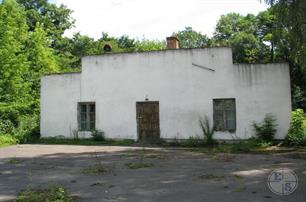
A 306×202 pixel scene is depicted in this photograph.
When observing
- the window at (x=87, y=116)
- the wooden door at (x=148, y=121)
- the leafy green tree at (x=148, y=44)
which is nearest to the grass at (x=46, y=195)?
the wooden door at (x=148, y=121)

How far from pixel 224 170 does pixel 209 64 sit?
31.2 ft

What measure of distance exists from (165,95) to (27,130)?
810 cm

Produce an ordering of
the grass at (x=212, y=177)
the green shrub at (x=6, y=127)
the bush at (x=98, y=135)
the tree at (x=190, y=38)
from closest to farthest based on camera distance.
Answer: the grass at (x=212, y=177) → the bush at (x=98, y=135) → the green shrub at (x=6, y=127) → the tree at (x=190, y=38)

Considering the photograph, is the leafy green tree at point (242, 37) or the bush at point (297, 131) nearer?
the bush at point (297, 131)

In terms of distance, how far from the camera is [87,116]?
23.1 m

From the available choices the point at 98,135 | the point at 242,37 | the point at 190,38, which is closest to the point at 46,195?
the point at 98,135

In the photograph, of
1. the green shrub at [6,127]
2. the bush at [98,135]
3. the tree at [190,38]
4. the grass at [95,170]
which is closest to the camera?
the grass at [95,170]

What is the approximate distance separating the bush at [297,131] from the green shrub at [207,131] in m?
3.29

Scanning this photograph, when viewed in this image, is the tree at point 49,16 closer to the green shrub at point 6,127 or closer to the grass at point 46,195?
the green shrub at point 6,127

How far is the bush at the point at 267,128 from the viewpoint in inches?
779

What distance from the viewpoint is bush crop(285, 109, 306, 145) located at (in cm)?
1917

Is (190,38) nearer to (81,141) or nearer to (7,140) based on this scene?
(81,141)

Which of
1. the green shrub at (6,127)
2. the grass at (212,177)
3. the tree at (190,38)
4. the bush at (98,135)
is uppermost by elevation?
the tree at (190,38)

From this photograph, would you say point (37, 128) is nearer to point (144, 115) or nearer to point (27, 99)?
point (27, 99)
